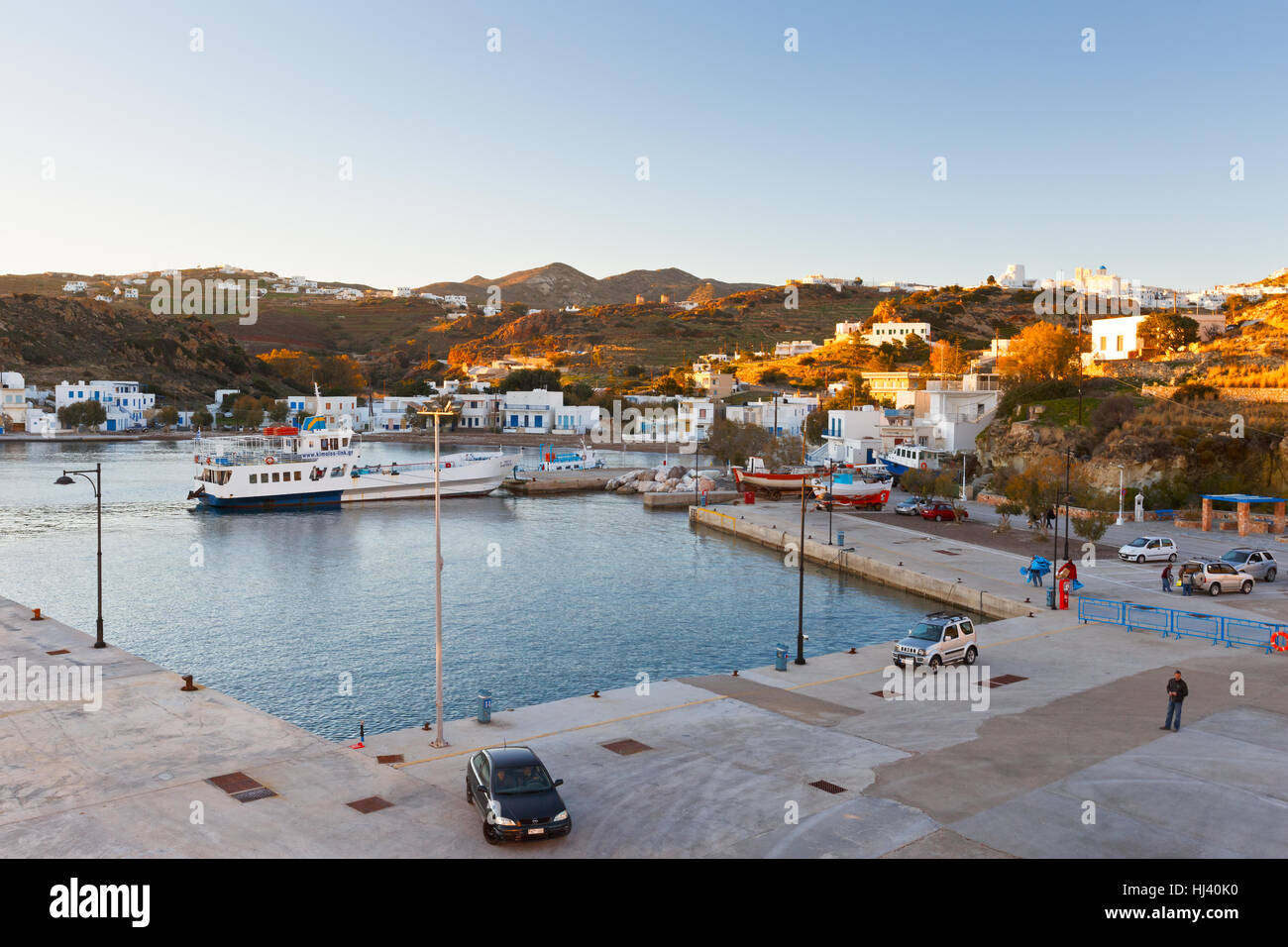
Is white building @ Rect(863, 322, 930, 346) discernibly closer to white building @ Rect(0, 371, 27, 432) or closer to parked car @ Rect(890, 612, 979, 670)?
white building @ Rect(0, 371, 27, 432)

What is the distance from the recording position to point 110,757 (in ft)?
53.2

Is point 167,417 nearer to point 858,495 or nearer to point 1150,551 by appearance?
point 858,495

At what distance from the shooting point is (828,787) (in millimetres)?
15062

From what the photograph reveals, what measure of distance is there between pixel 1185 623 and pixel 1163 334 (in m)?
73.6

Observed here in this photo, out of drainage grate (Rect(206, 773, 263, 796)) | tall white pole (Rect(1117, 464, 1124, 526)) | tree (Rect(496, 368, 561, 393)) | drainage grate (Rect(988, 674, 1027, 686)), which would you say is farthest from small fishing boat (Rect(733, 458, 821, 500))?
tree (Rect(496, 368, 561, 393))

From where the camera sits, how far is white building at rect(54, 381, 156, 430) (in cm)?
13112

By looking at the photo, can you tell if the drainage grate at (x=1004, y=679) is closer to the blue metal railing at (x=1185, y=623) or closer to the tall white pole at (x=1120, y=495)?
the blue metal railing at (x=1185, y=623)

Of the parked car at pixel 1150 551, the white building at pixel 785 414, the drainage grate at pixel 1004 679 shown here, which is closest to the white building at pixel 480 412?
the white building at pixel 785 414
